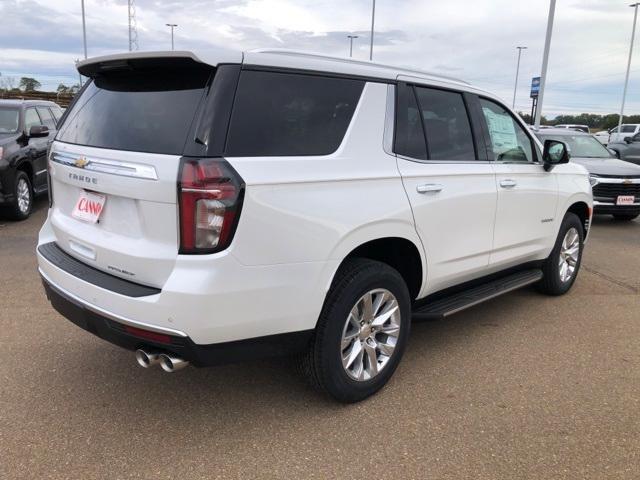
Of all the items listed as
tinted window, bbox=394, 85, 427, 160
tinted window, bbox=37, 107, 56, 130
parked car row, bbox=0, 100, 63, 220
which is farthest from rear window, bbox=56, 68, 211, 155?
tinted window, bbox=37, 107, 56, 130

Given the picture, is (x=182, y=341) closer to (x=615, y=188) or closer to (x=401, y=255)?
(x=401, y=255)

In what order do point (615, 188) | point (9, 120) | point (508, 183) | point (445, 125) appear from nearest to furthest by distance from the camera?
1. point (445, 125)
2. point (508, 183)
3. point (9, 120)
4. point (615, 188)

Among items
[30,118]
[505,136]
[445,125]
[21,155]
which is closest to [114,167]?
[445,125]

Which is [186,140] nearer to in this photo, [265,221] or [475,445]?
[265,221]

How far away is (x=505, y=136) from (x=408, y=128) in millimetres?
1312

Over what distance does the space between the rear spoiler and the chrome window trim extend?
502 millimetres

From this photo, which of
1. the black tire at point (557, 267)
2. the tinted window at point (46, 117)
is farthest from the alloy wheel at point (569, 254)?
the tinted window at point (46, 117)

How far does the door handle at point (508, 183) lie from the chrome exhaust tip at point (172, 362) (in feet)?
8.53

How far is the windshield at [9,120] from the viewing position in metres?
8.41

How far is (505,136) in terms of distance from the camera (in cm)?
425

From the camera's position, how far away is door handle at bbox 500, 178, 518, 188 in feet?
13.1

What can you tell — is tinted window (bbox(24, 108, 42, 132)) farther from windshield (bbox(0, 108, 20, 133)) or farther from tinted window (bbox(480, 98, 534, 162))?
tinted window (bbox(480, 98, 534, 162))

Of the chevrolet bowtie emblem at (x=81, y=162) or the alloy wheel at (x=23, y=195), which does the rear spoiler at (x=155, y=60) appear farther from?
the alloy wheel at (x=23, y=195)

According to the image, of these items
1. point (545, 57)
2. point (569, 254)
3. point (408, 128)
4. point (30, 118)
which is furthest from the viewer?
point (545, 57)
